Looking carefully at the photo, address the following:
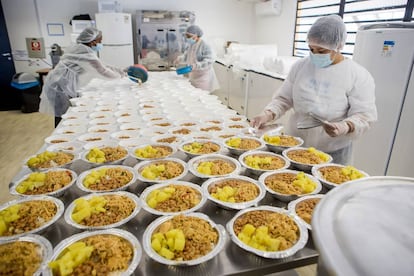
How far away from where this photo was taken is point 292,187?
1158 millimetres

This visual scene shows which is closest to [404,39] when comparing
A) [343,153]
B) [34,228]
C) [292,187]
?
[343,153]

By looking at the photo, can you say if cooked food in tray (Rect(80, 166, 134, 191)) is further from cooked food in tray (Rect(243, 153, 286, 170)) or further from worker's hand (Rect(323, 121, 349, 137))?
worker's hand (Rect(323, 121, 349, 137))

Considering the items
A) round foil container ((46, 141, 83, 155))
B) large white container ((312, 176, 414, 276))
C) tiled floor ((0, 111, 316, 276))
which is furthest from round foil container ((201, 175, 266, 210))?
tiled floor ((0, 111, 316, 276))

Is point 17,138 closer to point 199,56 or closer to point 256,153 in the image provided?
point 199,56

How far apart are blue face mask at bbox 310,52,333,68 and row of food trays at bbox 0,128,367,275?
1.85 feet

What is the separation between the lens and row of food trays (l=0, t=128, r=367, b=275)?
82 centimetres

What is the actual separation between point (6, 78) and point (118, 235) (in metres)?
6.61

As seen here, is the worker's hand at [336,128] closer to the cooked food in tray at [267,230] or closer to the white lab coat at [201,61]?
the cooked food in tray at [267,230]

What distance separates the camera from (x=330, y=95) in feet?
5.61

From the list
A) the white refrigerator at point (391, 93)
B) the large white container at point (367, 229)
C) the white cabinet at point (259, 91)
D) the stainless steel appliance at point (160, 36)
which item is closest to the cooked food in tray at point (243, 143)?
the large white container at point (367, 229)

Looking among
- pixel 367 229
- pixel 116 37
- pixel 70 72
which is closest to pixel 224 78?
pixel 116 37

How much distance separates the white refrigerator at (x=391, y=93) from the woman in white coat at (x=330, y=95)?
958 mm

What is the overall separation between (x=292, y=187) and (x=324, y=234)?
2.35 ft

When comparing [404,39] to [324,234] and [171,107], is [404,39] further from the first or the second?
[324,234]
